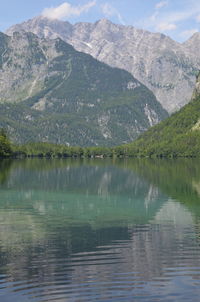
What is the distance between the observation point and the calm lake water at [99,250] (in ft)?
95.1

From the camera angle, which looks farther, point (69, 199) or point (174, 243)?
point (69, 199)

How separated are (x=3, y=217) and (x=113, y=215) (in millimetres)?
14718

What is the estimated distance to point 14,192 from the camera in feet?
299

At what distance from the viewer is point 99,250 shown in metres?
40.3

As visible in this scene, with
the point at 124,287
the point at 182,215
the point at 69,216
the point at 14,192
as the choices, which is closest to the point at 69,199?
the point at 14,192

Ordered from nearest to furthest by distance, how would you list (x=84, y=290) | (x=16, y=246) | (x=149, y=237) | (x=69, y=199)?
(x=84, y=290), (x=16, y=246), (x=149, y=237), (x=69, y=199)

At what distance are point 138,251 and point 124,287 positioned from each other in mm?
10370

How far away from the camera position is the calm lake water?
2898cm

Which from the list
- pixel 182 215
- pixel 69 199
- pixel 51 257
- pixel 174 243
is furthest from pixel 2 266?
pixel 69 199

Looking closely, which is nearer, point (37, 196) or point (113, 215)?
point (113, 215)

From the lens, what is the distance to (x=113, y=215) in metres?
62.5

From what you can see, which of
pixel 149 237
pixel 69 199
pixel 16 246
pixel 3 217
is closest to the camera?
pixel 16 246

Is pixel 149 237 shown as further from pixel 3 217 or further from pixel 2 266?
pixel 3 217

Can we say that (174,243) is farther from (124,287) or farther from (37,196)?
(37,196)
